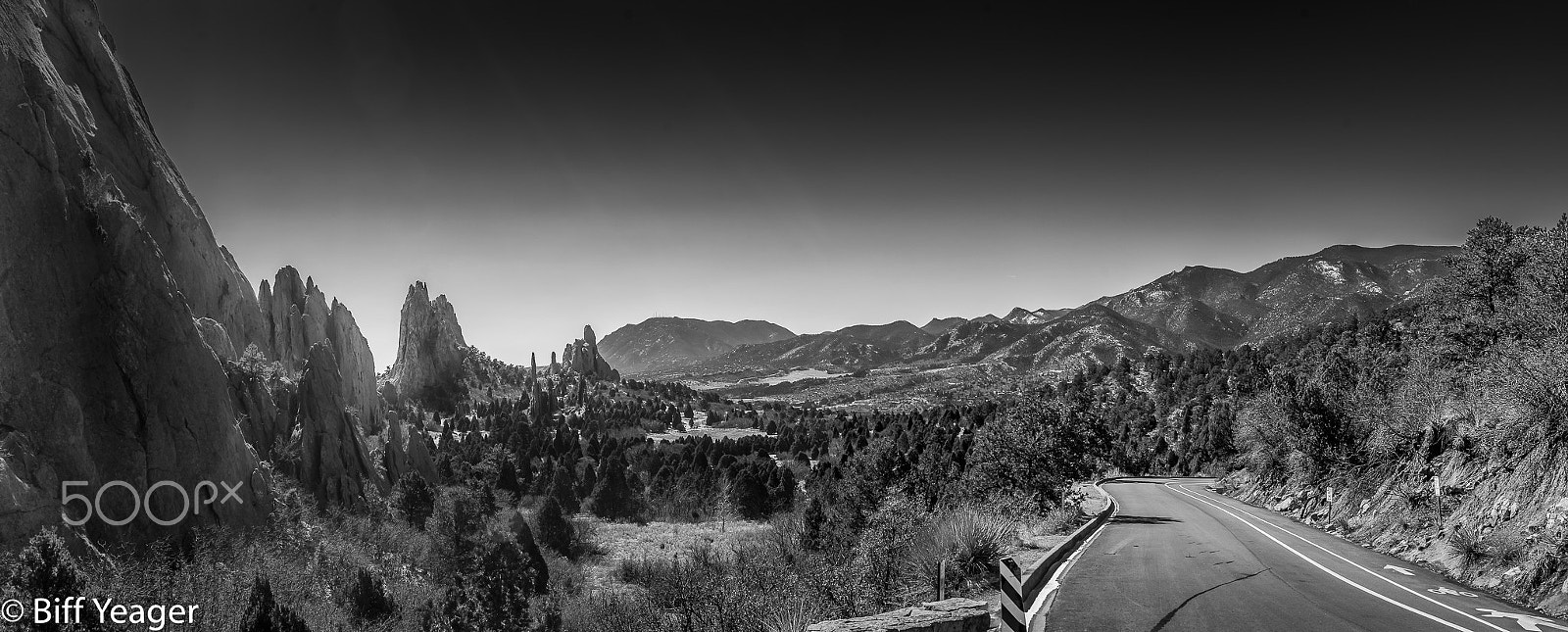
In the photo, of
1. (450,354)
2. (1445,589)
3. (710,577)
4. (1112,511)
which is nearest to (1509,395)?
(1445,589)

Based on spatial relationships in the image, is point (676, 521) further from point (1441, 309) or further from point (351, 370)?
point (1441, 309)

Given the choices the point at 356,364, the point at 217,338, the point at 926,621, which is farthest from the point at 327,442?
the point at 356,364

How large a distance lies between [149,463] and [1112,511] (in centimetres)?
3426

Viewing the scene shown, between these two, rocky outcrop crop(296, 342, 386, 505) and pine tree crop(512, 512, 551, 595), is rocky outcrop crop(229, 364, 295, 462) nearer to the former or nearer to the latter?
rocky outcrop crop(296, 342, 386, 505)

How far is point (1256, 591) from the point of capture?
37.7ft

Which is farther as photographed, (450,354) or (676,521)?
(450,354)

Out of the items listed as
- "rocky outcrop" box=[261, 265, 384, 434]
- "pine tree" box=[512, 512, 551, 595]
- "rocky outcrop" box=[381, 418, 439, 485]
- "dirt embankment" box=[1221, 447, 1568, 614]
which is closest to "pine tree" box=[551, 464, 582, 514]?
"rocky outcrop" box=[381, 418, 439, 485]

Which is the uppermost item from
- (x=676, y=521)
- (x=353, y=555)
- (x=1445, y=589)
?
(x=1445, y=589)

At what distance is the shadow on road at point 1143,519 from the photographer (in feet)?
75.7

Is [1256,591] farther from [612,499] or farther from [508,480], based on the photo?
[508,480]

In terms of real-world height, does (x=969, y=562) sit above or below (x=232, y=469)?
below

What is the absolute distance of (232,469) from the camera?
90.6ft

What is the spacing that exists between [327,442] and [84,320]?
79.0 ft

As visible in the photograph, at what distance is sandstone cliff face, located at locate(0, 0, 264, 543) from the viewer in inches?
781
